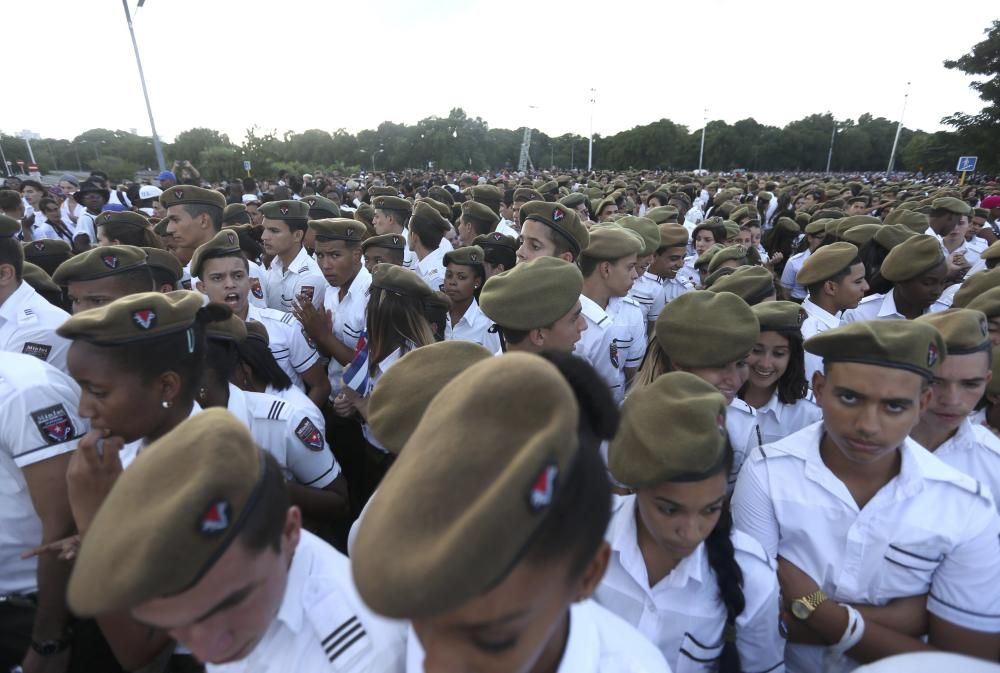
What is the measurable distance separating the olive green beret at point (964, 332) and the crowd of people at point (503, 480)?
1cm

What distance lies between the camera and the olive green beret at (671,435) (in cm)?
170

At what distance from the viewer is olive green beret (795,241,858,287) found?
3.88m

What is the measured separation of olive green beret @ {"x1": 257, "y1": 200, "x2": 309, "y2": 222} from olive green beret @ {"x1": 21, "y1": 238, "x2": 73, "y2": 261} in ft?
6.33

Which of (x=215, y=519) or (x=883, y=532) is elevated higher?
(x=215, y=519)

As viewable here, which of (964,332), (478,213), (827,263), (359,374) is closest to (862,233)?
(827,263)

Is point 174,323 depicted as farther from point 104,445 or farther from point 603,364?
point 603,364

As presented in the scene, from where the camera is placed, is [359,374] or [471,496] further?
[359,374]

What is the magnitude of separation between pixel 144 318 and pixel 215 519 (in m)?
1.32

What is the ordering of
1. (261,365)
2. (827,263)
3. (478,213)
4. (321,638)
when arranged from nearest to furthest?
(321,638), (261,365), (827,263), (478,213)

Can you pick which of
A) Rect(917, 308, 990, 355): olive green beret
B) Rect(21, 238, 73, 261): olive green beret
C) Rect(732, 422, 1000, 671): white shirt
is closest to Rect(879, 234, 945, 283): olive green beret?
Rect(917, 308, 990, 355): olive green beret

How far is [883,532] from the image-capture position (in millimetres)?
1936

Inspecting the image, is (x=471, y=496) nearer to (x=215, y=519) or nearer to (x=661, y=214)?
(x=215, y=519)

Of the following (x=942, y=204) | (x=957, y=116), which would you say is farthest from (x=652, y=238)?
(x=957, y=116)

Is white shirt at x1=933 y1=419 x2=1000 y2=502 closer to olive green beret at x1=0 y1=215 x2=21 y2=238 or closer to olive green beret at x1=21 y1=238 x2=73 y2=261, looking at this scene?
olive green beret at x1=0 y1=215 x2=21 y2=238
